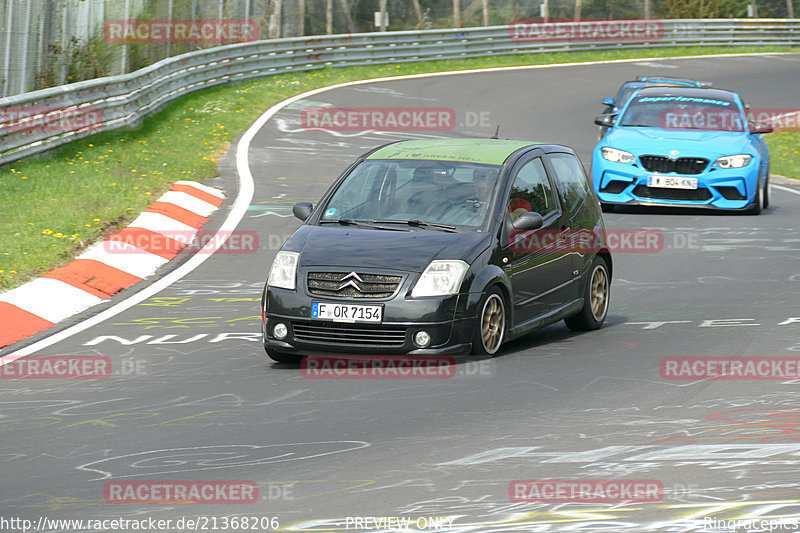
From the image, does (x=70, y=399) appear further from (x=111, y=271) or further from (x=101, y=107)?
(x=101, y=107)

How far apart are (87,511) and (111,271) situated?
686 cm

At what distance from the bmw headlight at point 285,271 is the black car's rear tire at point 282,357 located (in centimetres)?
46

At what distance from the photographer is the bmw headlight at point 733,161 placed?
17.6 meters

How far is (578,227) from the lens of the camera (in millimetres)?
10789

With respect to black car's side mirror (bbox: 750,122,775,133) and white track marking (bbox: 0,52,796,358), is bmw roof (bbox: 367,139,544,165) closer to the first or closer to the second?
white track marking (bbox: 0,52,796,358)

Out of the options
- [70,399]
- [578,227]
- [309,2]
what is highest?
[309,2]

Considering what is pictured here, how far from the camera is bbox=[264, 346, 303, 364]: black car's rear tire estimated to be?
30.6 feet

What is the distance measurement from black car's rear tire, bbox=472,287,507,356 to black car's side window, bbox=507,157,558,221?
0.75 m

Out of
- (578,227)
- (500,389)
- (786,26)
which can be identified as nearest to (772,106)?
(786,26)

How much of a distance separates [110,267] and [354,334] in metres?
4.48
